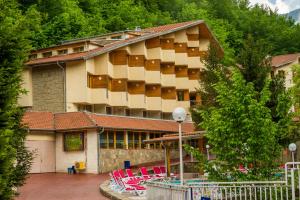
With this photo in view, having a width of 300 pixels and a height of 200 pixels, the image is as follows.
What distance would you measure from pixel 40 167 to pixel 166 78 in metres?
18.5

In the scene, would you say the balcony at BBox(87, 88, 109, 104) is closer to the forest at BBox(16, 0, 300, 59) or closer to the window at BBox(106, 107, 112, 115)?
the window at BBox(106, 107, 112, 115)

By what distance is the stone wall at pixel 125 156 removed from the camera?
139 ft

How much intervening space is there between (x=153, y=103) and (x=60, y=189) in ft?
85.6

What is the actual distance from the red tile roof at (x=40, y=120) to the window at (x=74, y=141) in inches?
54.5

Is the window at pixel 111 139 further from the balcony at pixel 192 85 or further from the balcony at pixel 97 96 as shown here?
the balcony at pixel 192 85

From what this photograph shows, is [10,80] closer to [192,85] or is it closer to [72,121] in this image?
[72,121]

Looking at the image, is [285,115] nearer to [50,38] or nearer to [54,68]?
[54,68]

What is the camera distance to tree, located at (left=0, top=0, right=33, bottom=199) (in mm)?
13367

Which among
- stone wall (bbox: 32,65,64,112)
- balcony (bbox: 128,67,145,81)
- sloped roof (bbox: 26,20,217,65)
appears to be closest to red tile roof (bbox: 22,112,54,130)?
stone wall (bbox: 32,65,64,112)

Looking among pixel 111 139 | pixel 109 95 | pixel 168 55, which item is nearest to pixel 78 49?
pixel 109 95

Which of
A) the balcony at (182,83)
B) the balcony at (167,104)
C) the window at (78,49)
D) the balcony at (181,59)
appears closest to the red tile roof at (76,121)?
the balcony at (167,104)

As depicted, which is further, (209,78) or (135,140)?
(135,140)

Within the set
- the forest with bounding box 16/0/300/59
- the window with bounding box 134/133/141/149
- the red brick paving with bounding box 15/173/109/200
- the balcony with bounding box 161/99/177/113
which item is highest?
the forest with bounding box 16/0/300/59

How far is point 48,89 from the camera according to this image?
47.7 meters
